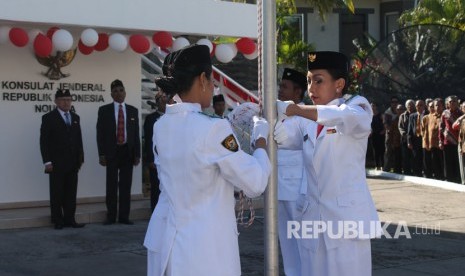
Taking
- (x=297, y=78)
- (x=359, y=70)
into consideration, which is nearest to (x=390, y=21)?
(x=359, y=70)

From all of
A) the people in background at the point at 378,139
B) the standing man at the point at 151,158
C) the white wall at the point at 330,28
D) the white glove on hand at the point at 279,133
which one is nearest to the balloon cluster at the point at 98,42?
the standing man at the point at 151,158

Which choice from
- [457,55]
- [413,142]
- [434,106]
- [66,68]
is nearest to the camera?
[66,68]

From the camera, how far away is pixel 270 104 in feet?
14.1

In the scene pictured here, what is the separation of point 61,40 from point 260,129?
7.64 meters

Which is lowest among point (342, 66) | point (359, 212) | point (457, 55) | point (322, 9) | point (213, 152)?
point (359, 212)

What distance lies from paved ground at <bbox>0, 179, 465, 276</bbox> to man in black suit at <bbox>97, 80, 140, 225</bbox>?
331 mm

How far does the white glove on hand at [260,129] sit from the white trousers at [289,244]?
113 inches

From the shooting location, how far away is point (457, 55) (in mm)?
20750

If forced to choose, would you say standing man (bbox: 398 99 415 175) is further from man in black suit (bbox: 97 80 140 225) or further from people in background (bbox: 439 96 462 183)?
man in black suit (bbox: 97 80 140 225)

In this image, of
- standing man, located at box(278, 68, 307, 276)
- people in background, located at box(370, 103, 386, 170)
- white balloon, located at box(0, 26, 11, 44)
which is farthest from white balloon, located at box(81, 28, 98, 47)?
people in background, located at box(370, 103, 386, 170)

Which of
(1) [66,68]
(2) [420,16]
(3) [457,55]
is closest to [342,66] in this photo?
(1) [66,68]

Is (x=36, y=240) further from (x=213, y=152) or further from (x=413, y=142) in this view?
(x=413, y=142)

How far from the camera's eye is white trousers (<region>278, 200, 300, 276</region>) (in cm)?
712

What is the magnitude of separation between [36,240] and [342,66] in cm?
638
